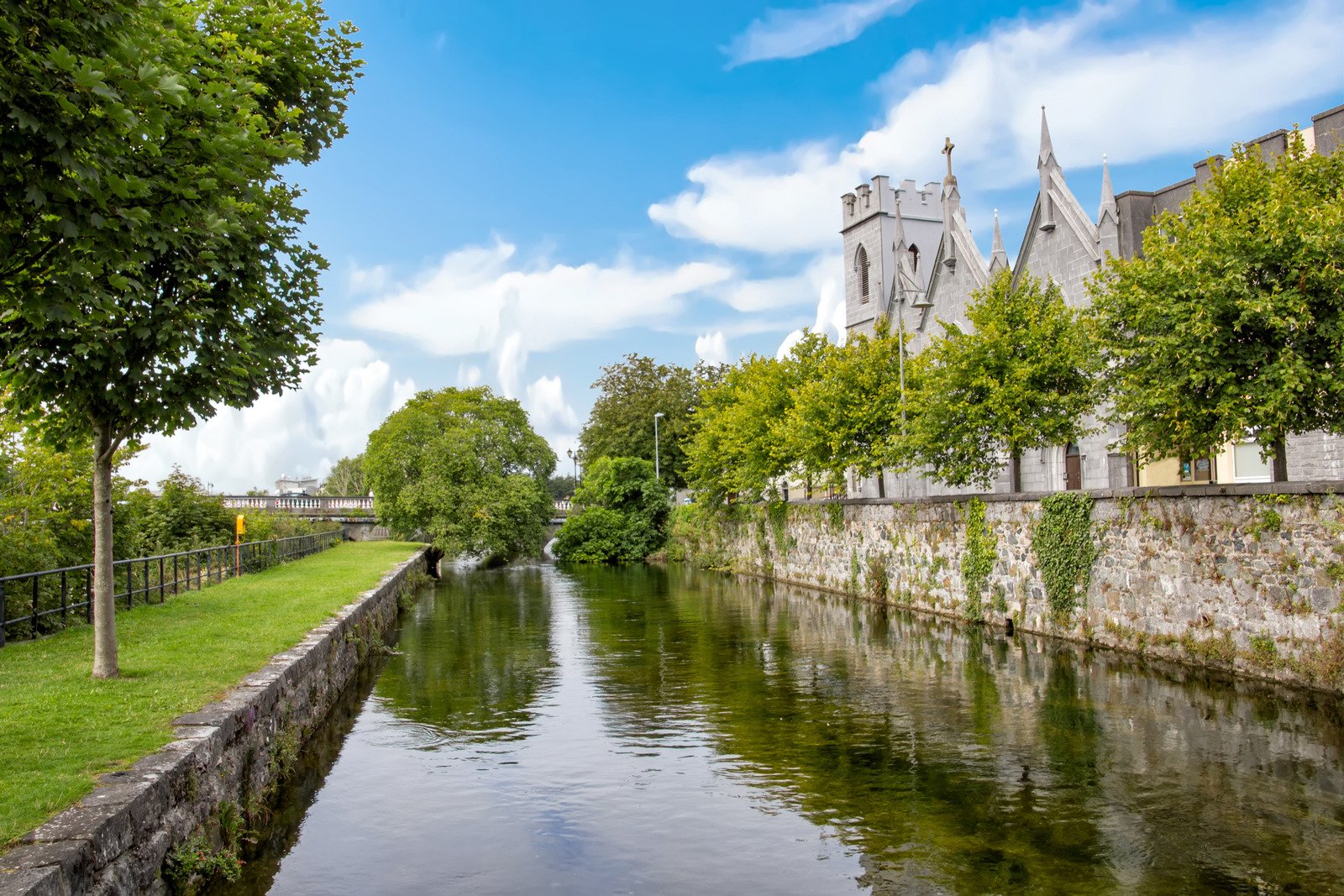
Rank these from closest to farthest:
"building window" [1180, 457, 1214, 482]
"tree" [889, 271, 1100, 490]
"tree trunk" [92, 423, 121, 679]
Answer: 1. "tree trunk" [92, 423, 121, 679]
2. "tree" [889, 271, 1100, 490]
3. "building window" [1180, 457, 1214, 482]

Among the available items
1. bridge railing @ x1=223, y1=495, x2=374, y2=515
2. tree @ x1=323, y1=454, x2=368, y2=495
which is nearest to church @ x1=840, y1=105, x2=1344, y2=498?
bridge railing @ x1=223, y1=495, x2=374, y2=515

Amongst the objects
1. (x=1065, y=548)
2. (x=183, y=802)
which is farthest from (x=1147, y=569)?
(x=183, y=802)

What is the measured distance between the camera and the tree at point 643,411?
6022 centimetres

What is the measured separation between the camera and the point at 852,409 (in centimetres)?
2816

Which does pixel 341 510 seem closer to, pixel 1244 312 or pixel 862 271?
pixel 862 271

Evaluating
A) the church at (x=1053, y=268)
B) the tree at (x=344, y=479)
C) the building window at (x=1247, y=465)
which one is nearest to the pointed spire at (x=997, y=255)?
the church at (x=1053, y=268)

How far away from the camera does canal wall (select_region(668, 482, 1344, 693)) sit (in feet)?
40.8

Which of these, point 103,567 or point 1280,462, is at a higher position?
point 1280,462

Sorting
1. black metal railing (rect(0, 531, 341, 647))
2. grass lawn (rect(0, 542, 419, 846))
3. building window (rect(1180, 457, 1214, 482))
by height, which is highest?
building window (rect(1180, 457, 1214, 482))

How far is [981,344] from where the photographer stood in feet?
65.9

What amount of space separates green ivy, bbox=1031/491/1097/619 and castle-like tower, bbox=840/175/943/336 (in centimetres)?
2479

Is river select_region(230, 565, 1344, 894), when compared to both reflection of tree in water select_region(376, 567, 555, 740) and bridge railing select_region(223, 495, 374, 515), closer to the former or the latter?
reflection of tree in water select_region(376, 567, 555, 740)

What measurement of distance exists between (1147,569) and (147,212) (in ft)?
49.6

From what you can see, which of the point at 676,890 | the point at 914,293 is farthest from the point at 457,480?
the point at 676,890
